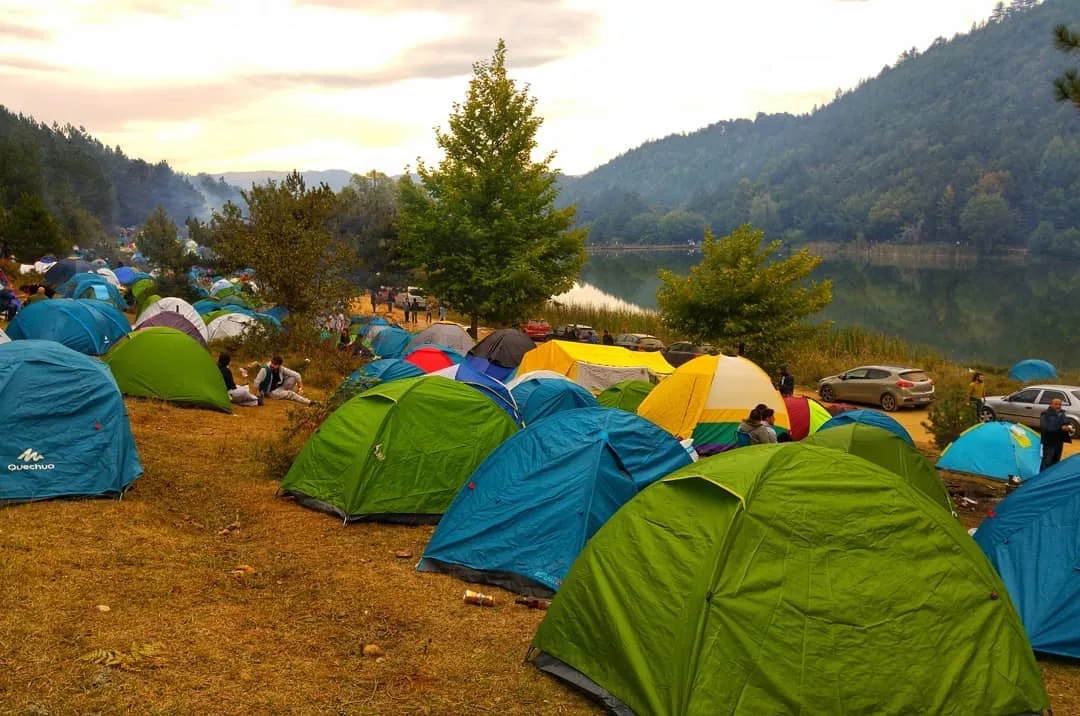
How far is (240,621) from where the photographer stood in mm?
6406

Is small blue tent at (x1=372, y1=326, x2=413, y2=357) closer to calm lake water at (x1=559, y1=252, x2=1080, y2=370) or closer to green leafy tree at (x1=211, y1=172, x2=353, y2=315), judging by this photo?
green leafy tree at (x1=211, y1=172, x2=353, y2=315)

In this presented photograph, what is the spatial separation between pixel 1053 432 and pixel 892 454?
679cm

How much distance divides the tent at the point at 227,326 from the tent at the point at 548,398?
40.6 feet

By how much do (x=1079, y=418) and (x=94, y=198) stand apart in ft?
393

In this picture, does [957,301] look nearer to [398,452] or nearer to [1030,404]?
[1030,404]

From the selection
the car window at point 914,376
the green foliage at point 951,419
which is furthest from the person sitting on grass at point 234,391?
the car window at point 914,376

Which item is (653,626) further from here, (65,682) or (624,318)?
(624,318)

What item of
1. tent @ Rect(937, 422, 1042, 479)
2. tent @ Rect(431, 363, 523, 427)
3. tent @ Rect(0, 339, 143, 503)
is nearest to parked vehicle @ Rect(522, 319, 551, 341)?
tent @ Rect(431, 363, 523, 427)

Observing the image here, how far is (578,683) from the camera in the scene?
5688 mm

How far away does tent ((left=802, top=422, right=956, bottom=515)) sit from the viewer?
362 inches

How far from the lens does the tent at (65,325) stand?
1928 centimetres

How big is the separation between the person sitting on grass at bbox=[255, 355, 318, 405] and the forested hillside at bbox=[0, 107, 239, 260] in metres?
25.5

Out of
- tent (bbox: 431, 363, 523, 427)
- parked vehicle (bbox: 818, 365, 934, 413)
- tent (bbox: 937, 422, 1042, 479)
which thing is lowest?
parked vehicle (bbox: 818, 365, 934, 413)

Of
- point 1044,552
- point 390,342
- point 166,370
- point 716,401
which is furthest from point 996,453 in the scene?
point 390,342
